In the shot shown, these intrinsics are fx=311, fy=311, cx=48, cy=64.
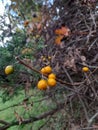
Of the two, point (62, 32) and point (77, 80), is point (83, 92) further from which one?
point (62, 32)

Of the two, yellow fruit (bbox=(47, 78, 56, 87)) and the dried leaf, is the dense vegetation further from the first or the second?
yellow fruit (bbox=(47, 78, 56, 87))

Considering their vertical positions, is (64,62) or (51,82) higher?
(64,62)

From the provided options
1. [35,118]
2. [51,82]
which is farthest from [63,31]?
[51,82]

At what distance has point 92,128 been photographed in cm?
142

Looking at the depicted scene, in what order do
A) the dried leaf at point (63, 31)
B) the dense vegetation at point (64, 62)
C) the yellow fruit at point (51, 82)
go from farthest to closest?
the dried leaf at point (63, 31), the dense vegetation at point (64, 62), the yellow fruit at point (51, 82)

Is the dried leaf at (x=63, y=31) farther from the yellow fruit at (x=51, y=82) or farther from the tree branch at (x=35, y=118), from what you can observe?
the yellow fruit at (x=51, y=82)

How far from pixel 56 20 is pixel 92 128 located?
3.28 ft

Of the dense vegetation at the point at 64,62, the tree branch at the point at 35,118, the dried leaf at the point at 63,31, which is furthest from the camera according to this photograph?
the tree branch at the point at 35,118

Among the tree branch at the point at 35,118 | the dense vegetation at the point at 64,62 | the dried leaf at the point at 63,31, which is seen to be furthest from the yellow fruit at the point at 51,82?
the tree branch at the point at 35,118

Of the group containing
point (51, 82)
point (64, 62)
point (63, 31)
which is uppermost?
point (63, 31)

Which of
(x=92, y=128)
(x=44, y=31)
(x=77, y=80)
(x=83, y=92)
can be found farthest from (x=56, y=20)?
(x=92, y=128)

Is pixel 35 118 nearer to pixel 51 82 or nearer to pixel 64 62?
pixel 64 62

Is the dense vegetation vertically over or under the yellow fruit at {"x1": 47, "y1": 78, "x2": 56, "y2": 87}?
over

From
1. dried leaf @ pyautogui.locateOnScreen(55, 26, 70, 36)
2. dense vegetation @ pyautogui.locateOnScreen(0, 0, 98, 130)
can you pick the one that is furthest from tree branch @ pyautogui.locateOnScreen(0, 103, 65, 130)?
dried leaf @ pyautogui.locateOnScreen(55, 26, 70, 36)
